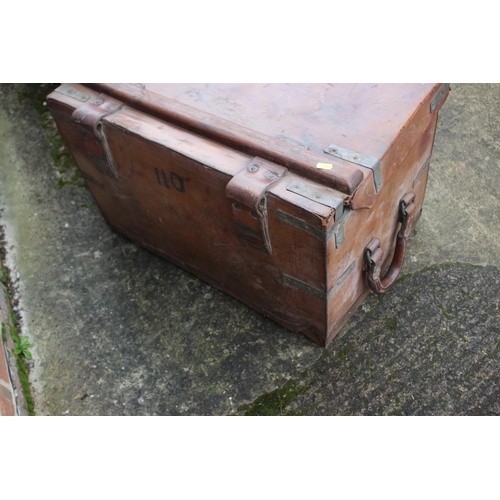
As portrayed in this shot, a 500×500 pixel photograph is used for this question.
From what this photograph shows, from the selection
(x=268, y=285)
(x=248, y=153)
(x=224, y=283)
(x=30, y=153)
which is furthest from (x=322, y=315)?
(x=30, y=153)

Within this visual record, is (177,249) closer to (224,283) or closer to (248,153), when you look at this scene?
(224,283)

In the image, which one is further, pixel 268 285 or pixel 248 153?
pixel 268 285

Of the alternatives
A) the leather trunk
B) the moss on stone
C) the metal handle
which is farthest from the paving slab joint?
the metal handle

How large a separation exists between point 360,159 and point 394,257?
61cm

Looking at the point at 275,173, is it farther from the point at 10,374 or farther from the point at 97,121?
the point at 10,374

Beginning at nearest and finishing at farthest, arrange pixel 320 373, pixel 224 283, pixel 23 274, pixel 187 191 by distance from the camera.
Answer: pixel 187 191
pixel 320 373
pixel 224 283
pixel 23 274

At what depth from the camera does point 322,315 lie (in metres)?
1.96

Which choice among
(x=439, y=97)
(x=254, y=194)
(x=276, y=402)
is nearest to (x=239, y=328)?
(x=276, y=402)

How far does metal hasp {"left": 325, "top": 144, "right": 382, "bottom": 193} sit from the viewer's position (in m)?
1.67

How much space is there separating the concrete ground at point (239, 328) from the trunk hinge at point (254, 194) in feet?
1.93

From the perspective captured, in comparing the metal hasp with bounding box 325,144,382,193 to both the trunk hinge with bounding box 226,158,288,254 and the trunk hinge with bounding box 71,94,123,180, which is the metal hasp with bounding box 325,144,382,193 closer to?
the trunk hinge with bounding box 226,158,288,254

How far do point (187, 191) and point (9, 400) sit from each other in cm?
94

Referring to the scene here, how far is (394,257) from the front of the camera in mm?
2166

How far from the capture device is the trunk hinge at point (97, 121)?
192 cm
